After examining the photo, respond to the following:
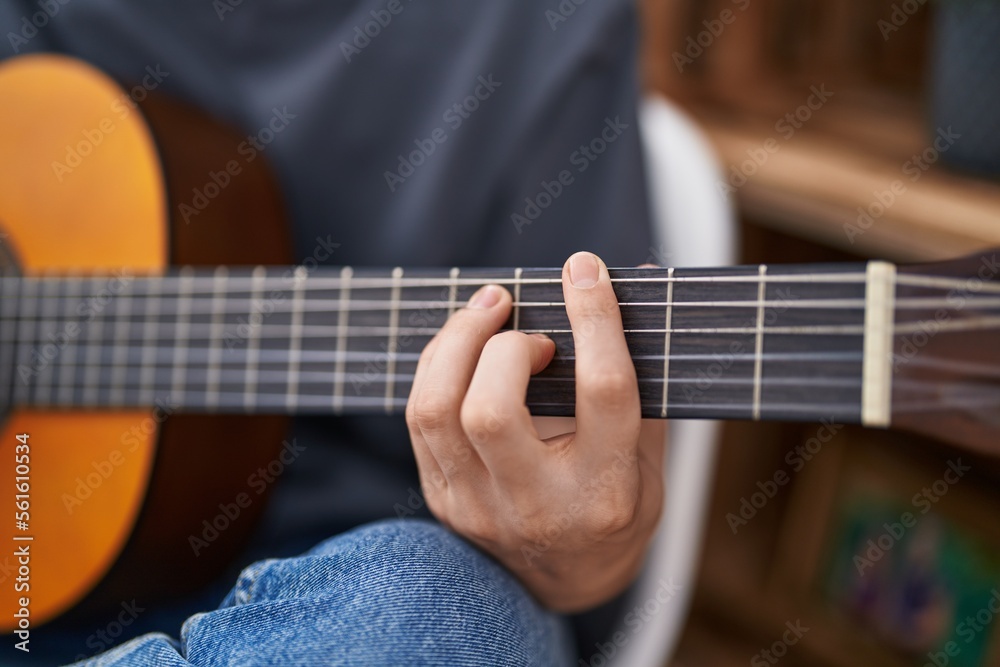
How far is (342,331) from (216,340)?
0.50ft

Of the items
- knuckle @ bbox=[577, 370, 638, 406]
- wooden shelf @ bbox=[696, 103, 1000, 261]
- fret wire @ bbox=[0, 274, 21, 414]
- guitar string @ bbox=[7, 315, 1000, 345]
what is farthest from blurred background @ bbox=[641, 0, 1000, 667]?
fret wire @ bbox=[0, 274, 21, 414]

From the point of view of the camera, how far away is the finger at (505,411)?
44cm

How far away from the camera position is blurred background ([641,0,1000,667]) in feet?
2.84

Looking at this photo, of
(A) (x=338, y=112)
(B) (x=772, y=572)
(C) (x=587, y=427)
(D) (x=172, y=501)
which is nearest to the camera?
(C) (x=587, y=427)

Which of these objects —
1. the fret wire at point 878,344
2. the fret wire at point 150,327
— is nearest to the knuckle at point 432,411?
the fret wire at point 878,344

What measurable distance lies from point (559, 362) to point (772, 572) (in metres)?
0.92

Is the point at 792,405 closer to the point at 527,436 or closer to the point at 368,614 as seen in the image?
the point at 527,436

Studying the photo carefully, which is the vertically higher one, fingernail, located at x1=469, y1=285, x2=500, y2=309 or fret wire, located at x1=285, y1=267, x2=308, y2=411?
fingernail, located at x1=469, y1=285, x2=500, y2=309

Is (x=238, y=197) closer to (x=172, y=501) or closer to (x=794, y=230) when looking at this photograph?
(x=172, y=501)

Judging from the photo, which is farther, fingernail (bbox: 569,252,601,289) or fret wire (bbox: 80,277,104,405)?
fret wire (bbox: 80,277,104,405)

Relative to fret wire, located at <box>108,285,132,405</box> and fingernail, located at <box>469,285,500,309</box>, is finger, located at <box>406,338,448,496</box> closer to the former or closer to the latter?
fingernail, located at <box>469,285,500,309</box>

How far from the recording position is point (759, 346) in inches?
17.8

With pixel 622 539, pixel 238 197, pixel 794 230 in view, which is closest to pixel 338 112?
pixel 238 197

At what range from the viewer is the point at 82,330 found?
0.73 metres
